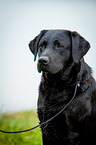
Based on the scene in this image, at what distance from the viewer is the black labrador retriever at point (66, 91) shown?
2.45m

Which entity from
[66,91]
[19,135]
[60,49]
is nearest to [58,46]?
[60,49]

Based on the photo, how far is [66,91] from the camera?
2.60 m

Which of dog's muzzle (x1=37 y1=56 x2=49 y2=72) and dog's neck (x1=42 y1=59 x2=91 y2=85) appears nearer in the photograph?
dog's muzzle (x1=37 y1=56 x2=49 y2=72)

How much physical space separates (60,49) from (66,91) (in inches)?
26.4

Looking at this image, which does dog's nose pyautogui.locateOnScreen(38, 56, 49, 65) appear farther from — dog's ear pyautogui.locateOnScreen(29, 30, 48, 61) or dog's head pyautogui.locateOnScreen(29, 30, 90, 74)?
dog's ear pyautogui.locateOnScreen(29, 30, 48, 61)

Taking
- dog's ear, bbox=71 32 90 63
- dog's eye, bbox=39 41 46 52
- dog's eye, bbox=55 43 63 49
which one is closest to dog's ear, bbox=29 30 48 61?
dog's eye, bbox=39 41 46 52

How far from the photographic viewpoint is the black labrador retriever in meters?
2.45

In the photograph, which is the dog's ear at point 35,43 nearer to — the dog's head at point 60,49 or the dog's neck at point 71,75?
the dog's head at point 60,49

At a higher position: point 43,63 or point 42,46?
point 42,46

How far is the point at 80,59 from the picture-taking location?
8.36 ft

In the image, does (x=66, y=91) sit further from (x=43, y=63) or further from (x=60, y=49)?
(x=60, y=49)

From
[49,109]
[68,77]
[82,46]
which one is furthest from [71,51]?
[49,109]

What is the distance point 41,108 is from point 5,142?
1586 millimetres

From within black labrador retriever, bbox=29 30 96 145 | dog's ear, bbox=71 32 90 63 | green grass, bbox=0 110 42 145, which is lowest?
green grass, bbox=0 110 42 145
